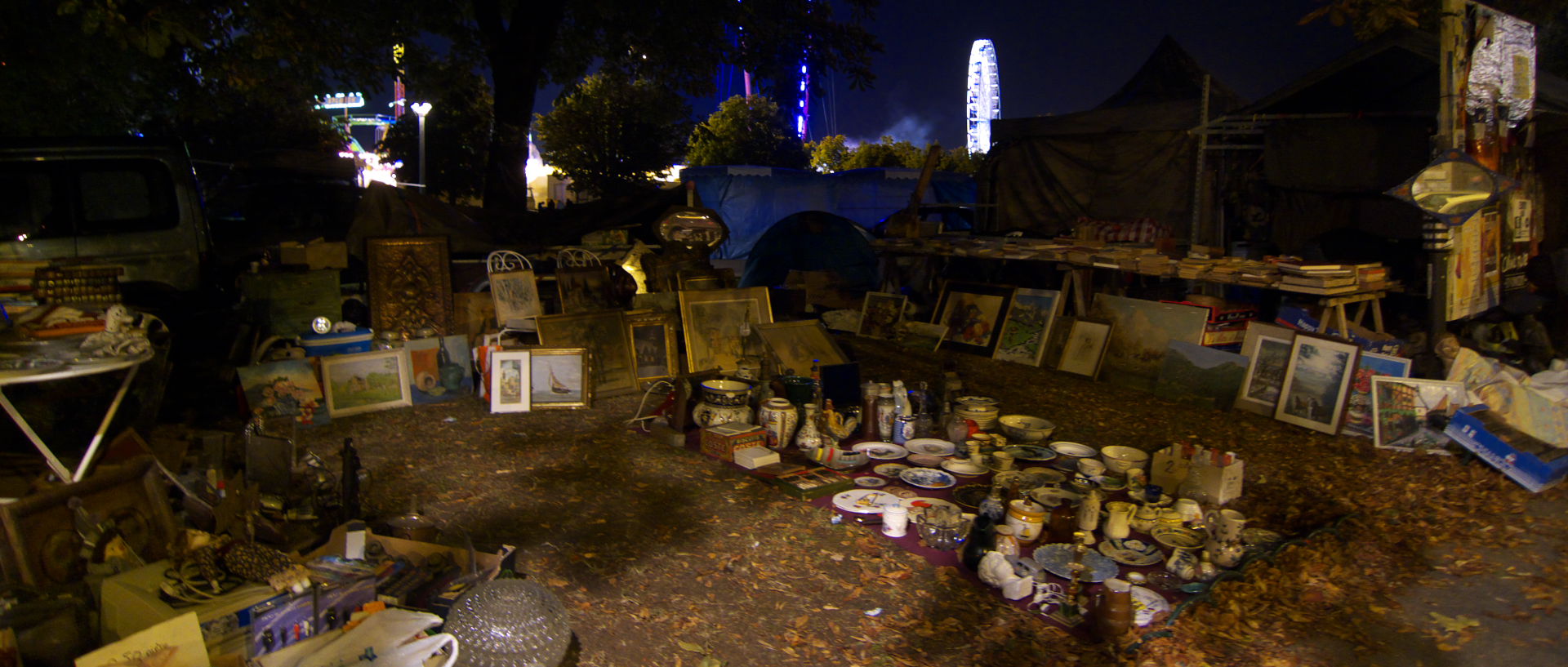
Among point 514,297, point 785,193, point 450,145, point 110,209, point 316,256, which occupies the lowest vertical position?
point 514,297

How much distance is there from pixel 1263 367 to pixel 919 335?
12.0ft

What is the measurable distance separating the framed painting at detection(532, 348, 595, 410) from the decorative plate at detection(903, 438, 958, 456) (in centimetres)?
288

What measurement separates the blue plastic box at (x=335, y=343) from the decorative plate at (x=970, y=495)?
5021mm

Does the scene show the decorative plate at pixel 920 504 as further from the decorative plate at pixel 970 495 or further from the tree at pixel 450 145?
the tree at pixel 450 145

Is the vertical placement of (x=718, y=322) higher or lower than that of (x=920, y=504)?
higher

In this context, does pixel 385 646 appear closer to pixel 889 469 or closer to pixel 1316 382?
pixel 889 469

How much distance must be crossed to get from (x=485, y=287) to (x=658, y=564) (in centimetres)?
509

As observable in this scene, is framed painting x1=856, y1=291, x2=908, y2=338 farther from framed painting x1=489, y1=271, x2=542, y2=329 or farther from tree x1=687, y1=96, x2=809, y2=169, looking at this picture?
tree x1=687, y1=96, x2=809, y2=169

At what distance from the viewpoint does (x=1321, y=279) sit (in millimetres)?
6398

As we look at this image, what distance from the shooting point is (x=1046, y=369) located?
8211mm

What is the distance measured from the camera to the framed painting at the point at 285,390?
19.6 ft

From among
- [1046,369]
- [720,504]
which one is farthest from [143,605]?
[1046,369]

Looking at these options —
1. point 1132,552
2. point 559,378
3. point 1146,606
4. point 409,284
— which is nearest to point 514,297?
point 409,284

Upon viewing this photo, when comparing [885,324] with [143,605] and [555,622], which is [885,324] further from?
[143,605]
